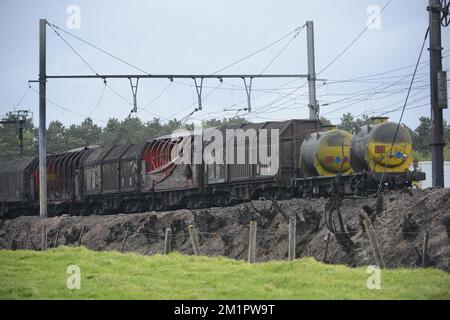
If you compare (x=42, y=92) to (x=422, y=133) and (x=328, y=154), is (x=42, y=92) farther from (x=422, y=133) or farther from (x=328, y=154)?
(x=422, y=133)

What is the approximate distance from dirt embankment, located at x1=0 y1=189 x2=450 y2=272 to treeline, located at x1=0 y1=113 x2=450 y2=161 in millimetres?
66234

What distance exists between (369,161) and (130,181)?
18.1 m

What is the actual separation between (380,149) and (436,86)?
558cm

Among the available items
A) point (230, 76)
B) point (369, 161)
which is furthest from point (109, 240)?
point (369, 161)

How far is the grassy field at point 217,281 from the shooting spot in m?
13.3

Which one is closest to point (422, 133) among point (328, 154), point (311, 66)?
point (311, 66)

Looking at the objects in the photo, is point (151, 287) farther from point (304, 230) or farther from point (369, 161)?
point (369, 161)

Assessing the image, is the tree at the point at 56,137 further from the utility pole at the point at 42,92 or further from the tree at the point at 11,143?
the utility pole at the point at 42,92

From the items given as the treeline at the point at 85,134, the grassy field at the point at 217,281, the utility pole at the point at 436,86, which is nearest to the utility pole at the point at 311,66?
the utility pole at the point at 436,86

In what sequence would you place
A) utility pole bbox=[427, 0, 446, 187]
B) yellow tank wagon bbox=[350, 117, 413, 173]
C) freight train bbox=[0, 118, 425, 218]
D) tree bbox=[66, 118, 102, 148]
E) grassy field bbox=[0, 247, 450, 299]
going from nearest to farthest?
grassy field bbox=[0, 247, 450, 299] < utility pole bbox=[427, 0, 446, 187] < yellow tank wagon bbox=[350, 117, 413, 173] < freight train bbox=[0, 118, 425, 218] < tree bbox=[66, 118, 102, 148]

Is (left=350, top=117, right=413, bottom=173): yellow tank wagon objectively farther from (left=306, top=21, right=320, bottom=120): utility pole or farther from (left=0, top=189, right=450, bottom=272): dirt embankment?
(left=306, top=21, right=320, bottom=120): utility pole

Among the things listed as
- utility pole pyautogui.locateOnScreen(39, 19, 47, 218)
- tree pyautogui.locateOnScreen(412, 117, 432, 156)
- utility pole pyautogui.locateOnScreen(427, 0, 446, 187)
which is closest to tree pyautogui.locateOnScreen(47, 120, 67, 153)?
tree pyautogui.locateOnScreen(412, 117, 432, 156)

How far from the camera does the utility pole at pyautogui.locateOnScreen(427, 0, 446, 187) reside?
23.0 m

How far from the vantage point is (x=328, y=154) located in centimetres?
3111
